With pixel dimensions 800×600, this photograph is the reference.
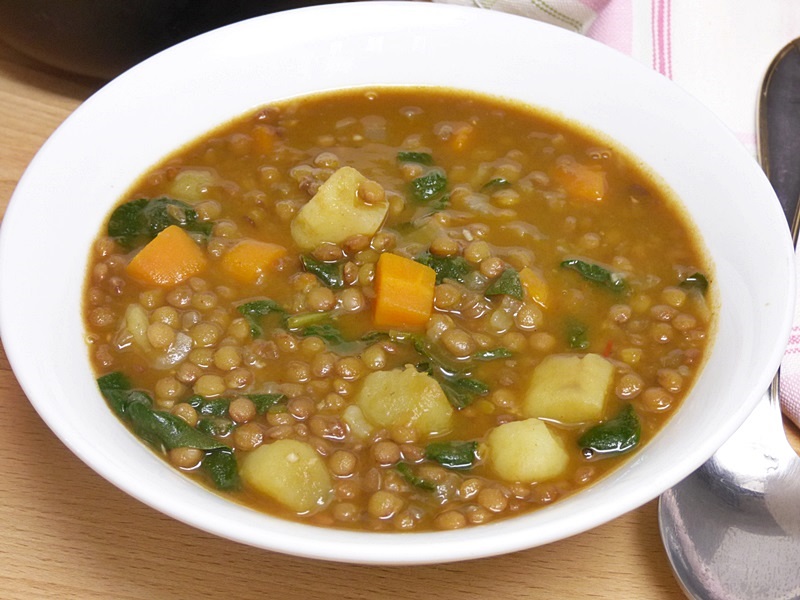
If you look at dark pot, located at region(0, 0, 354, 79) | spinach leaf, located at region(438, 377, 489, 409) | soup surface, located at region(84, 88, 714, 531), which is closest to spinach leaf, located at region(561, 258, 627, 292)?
soup surface, located at region(84, 88, 714, 531)

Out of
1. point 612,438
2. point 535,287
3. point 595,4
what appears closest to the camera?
point 612,438

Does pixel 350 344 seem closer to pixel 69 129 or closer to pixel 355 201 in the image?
pixel 355 201

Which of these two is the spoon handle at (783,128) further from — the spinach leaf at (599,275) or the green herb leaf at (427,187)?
the green herb leaf at (427,187)

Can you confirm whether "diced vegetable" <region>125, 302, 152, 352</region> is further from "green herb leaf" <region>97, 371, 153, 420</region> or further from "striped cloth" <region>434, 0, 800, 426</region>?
"striped cloth" <region>434, 0, 800, 426</region>

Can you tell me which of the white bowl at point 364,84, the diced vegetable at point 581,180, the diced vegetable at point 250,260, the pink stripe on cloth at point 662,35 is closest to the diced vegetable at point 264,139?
the white bowl at point 364,84

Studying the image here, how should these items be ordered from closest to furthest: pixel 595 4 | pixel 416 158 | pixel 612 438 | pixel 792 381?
pixel 612 438
pixel 792 381
pixel 416 158
pixel 595 4

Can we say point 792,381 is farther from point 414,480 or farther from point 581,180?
point 414,480

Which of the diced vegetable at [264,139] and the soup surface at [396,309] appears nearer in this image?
the soup surface at [396,309]

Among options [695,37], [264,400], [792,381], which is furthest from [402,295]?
[695,37]
